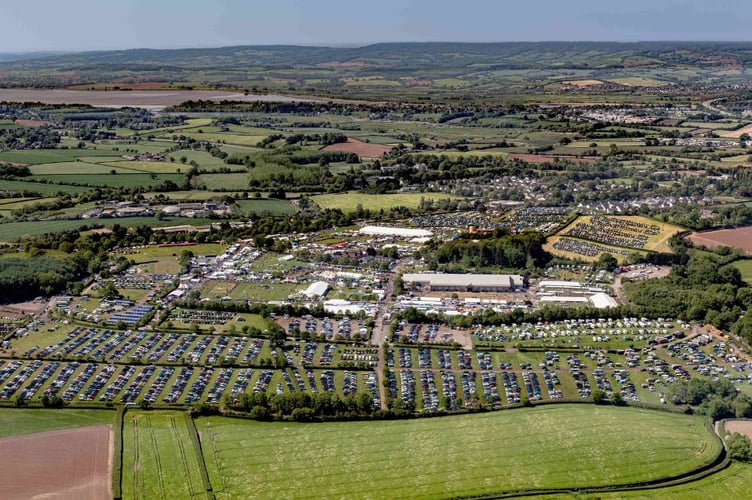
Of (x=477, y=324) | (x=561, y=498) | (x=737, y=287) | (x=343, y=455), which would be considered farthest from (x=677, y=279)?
(x=343, y=455)

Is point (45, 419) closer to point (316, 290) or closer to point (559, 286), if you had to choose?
point (316, 290)

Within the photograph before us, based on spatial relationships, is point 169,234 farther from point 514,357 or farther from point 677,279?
point 677,279

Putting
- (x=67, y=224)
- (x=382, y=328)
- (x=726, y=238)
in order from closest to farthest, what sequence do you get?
(x=382, y=328) < (x=726, y=238) < (x=67, y=224)

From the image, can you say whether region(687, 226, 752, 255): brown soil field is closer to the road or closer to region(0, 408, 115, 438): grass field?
the road

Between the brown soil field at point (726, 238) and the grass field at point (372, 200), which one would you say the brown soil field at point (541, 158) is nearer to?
the grass field at point (372, 200)

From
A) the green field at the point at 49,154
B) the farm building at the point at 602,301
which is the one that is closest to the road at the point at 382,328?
the farm building at the point at 602,301

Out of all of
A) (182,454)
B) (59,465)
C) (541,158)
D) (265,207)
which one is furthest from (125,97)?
(182,454)

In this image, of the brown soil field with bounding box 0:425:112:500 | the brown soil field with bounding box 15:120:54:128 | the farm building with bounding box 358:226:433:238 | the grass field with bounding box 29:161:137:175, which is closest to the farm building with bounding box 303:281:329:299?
the farm building with bounding box 358:226:433:238
